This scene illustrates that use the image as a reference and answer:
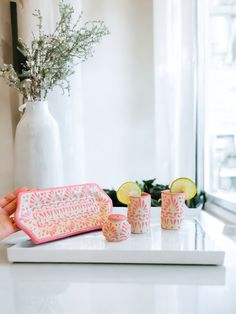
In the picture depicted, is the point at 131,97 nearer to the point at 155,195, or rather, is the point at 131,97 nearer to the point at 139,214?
the point at 155,195

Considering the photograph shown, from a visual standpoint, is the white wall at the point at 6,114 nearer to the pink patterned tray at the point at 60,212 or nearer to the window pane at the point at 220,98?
the pink patterned tray at the point at 60,212

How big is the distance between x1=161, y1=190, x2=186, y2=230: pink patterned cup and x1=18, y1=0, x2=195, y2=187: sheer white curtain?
61 cm

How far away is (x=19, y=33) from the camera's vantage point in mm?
1489

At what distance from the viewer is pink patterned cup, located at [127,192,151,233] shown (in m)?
0.88

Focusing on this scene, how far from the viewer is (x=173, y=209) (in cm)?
90

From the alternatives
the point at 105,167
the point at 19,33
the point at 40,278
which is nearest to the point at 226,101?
the point at 105,167

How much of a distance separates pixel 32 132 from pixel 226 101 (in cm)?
90

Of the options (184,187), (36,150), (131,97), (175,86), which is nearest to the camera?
(184,187)

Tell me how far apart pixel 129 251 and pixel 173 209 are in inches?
8.3

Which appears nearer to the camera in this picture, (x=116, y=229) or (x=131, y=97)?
(x=116, y=229)

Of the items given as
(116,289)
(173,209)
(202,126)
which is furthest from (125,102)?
(116,289)

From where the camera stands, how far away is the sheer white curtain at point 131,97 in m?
1.46

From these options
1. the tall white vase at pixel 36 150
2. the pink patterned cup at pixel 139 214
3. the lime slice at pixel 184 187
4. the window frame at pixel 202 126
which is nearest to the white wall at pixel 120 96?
the window frame at pixel 202 126

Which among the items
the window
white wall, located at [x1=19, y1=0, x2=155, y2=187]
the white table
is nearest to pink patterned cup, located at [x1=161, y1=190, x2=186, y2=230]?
the white table
